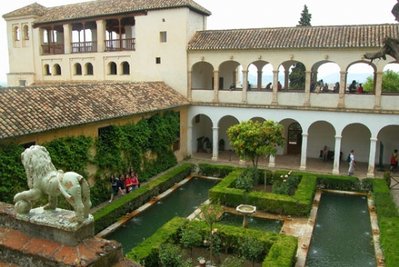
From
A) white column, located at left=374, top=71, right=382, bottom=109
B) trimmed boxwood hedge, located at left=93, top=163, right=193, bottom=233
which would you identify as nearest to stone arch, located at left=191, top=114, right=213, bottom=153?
trimmed boxwood hedge, located at left=93, top=163, right=193, bottom=233

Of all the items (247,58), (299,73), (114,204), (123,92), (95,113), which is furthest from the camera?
(299,73)

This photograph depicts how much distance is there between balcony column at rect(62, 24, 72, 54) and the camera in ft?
103

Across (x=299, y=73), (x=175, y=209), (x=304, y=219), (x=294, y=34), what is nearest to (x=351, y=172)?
(x=304, y=219)

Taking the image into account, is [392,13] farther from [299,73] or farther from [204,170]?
[299,73]

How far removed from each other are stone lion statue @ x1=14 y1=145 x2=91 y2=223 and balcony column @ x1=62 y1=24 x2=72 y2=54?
29.1 meters

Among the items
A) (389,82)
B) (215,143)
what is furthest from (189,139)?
(389,82)

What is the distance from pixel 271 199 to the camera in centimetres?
1758

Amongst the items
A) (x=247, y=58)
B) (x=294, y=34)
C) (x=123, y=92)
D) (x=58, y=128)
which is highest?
(x=294, y=34)

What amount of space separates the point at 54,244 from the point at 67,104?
14.4 meters

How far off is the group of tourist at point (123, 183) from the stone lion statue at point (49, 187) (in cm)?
1397

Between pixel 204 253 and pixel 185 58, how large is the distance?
55.8 feet

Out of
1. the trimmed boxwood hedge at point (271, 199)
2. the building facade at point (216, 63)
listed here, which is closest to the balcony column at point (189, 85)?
the building facade at point (216, 63)

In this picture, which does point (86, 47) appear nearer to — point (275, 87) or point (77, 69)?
point (77, 69)

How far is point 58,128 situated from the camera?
15.5m
